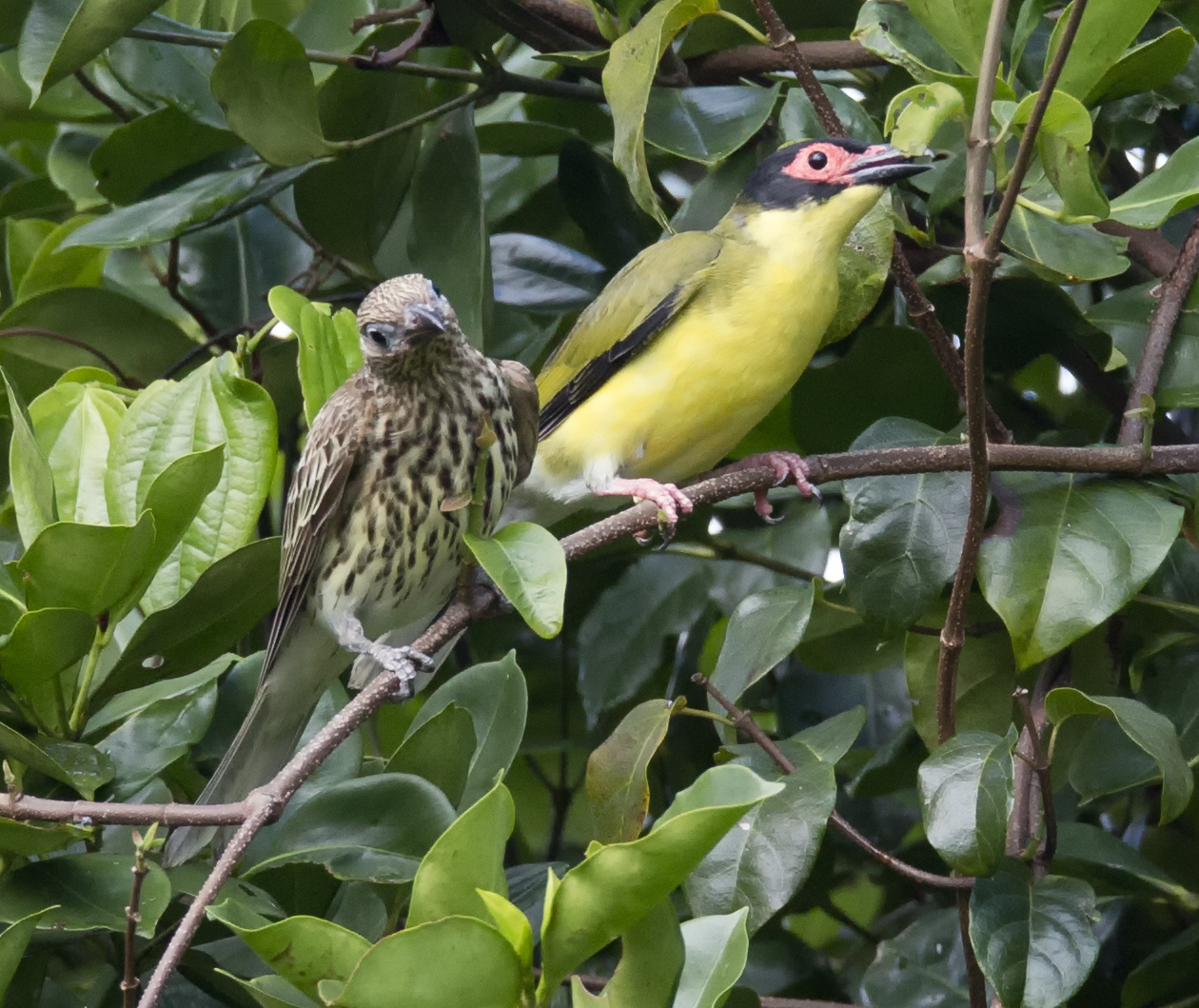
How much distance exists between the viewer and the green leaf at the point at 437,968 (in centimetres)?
127

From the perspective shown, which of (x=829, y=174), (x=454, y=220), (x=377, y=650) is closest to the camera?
(x=377, y=650)

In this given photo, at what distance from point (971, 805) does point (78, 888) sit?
3.86 feet

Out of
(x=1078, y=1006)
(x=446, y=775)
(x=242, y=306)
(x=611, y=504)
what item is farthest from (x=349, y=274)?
(x=1078, y=1006)

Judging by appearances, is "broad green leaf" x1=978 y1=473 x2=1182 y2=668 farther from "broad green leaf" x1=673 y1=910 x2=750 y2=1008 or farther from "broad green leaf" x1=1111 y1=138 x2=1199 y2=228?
"broad green leaf" x1=673 y1=910 x2=750 y2=1008

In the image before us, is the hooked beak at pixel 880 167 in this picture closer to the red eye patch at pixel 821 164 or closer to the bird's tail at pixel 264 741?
the red eye patch at pixel 821 164

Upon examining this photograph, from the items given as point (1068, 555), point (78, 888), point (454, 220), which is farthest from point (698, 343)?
point (78, 888)

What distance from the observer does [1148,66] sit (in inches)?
84.3

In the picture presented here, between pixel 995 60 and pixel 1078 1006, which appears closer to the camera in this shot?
pixel 995 60

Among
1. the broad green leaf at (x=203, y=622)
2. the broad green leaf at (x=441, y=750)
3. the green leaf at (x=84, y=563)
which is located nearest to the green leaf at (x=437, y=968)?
the broad green leaf at (x=441, y=750)

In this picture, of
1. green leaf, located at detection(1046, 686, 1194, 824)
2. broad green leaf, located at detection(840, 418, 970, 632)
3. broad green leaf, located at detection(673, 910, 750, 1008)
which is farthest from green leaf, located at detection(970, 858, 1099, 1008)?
broad green leaf, located at detection(673, 910, 750, 1008)

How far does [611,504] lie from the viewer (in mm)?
3391

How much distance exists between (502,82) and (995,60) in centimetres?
144

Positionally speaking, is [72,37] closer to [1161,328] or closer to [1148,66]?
[1148,66]

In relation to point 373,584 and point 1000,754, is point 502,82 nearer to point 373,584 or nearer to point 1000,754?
point 373,584
